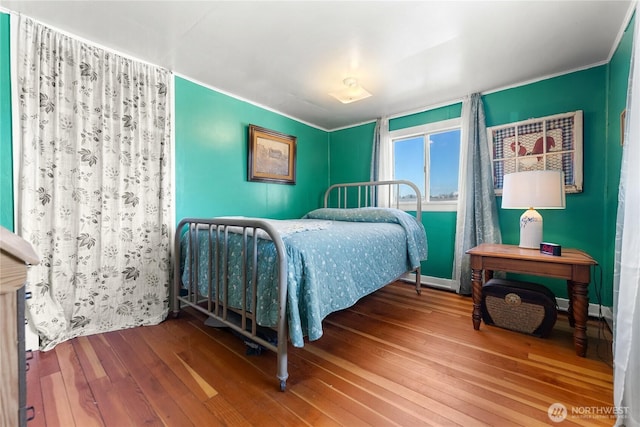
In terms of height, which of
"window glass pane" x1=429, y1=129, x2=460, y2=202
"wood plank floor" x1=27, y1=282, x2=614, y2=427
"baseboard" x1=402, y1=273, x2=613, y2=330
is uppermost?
"window glass pane" x1=429, y1=129, x2=460, y2=202

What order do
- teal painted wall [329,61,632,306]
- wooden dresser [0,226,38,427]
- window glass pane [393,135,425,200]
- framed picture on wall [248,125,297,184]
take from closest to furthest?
wooden dresser [0,226,38,427]
teal painted wall [329,61,632,306]
framed picture on wall [248,125,297,184]
window glass pane [393,135,425,200]

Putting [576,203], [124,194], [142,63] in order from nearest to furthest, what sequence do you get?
[124,194]
[142,63]
[576,203]

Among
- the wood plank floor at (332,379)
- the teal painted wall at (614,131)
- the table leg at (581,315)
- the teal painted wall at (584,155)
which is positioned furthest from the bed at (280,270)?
the teal painted wall at (614,131)

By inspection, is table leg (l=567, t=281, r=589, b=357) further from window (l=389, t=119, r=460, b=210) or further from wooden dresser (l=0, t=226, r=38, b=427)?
wooden dresser (l=0, t=226, r=38, b=427)

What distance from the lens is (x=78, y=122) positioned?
1740 mm

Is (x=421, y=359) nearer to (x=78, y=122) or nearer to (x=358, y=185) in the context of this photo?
(x=358, y=185)

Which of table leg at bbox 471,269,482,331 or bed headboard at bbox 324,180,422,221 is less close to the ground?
bed headboard at bbox 324,180,422,221

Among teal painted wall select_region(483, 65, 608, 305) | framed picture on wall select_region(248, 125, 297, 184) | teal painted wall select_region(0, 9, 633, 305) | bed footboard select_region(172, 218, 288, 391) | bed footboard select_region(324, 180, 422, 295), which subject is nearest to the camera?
bed footboard select_region(172, 218, 288, 391)

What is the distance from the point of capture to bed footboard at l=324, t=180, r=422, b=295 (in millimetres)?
3011

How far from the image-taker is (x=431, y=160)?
10.2ft

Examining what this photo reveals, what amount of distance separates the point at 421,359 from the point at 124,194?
7.71 ft

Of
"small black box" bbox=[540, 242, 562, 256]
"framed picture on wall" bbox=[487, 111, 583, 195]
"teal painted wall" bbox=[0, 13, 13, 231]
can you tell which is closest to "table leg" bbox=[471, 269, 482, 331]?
"small black box" bbox=[540, 242, 562, 256]

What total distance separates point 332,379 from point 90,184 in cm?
203

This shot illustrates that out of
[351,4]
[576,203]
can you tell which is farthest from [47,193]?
[576,203]
